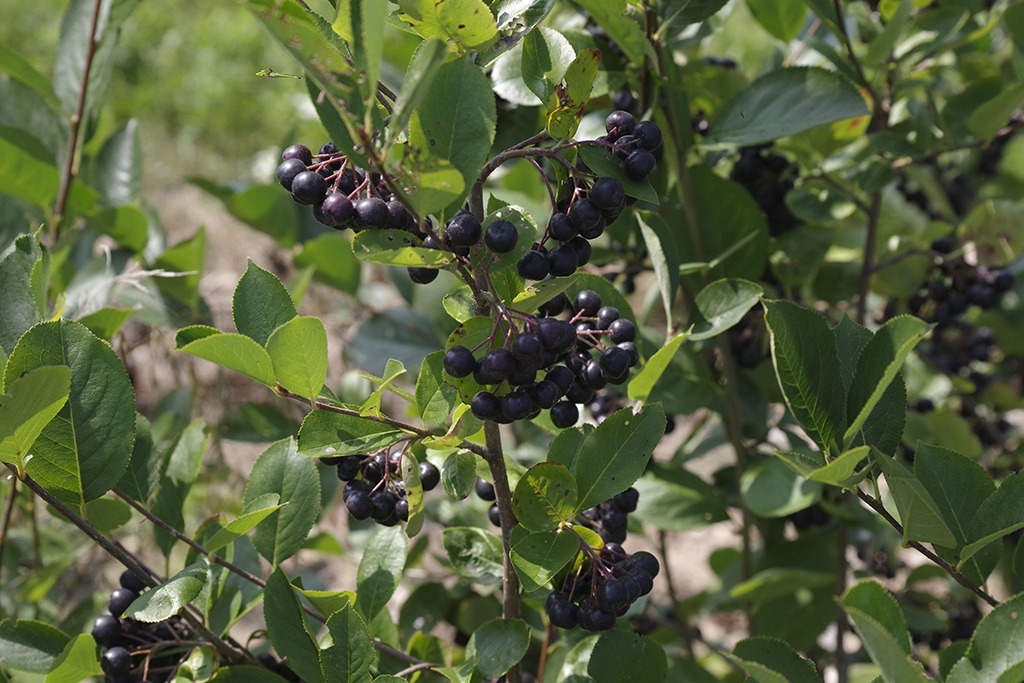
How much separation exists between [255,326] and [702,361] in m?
0.85

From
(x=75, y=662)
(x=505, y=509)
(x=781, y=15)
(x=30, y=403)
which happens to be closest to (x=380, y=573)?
(x=505, y=509)

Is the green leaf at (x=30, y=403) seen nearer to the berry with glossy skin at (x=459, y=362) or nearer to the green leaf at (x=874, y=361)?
the berry with glossy skin at (x=459, y=362)

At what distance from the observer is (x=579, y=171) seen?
1.04 meters

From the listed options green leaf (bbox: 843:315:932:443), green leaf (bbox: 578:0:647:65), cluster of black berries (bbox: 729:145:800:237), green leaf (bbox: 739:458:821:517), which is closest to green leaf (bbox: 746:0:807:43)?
cluster of black berries (bbox: 729:145:800:237)

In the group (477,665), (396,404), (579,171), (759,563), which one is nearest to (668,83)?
(579,171)

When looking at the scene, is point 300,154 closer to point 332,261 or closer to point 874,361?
point 874,361

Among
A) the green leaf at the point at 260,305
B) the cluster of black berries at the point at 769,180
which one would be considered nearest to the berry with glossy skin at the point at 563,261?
the green leaf at the point at 260,305

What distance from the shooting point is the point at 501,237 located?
96 centimetres

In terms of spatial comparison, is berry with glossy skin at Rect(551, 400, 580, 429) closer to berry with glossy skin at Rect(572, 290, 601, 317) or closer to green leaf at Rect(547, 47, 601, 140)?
berry with glossy skin at Rect(572, 290, 601, 317)

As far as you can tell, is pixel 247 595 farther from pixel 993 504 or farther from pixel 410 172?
pixel 993 504

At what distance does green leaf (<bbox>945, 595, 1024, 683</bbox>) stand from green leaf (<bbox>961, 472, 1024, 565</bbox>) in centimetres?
7

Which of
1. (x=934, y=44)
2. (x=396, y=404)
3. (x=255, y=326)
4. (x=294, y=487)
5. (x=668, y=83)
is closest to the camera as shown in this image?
(x=255, y=326)

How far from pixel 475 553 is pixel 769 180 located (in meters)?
0.87

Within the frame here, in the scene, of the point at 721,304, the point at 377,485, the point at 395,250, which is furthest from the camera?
the point at 721,304
